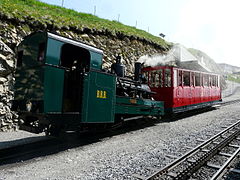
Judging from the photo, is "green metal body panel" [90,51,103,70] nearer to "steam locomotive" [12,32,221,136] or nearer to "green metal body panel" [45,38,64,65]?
"steam locomotive" [12,32,221,136]

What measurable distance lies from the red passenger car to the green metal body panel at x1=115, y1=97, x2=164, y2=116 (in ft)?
2.85

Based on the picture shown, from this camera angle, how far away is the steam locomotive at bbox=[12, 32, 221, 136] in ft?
14.4

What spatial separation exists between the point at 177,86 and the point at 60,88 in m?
6.34

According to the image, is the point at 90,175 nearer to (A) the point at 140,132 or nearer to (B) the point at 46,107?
(B) the point at 46,107

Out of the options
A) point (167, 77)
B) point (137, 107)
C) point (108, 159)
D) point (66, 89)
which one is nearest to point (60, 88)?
point (66, 89)

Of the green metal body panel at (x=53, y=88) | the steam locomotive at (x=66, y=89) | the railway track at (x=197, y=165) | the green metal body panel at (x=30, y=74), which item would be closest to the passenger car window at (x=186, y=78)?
the steam locomotive at (x=66, y=89)

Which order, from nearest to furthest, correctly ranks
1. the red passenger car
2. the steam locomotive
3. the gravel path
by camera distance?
the gravel path
the steam locomotive
the red passenger car

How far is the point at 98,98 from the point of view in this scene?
5.22m

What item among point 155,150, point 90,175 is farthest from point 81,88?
point 155,150

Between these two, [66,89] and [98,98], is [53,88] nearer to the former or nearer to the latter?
[66,89]

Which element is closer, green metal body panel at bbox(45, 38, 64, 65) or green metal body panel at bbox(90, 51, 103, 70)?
green metal body panel at bbox(45, 38, 64, 65)

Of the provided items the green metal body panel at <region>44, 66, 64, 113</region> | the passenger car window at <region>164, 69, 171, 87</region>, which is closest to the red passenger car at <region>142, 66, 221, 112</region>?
the passenger car window at <region>164, 69, 171, 87</region>

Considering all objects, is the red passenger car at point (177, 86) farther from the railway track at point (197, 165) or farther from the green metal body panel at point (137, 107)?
the railway track at point (197, 165)

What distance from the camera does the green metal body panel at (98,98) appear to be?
4891mm
